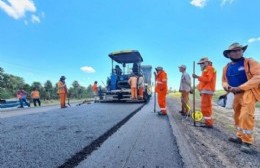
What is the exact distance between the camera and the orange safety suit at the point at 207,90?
20.2 feet

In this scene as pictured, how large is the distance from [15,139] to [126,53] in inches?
414

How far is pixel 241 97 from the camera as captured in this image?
4.23 meters

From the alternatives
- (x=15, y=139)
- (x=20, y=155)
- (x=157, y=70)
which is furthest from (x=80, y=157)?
(x=157, y=70)

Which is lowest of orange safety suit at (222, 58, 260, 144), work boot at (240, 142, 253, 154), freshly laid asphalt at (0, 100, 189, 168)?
work boot at (240, 142, 253, 154)

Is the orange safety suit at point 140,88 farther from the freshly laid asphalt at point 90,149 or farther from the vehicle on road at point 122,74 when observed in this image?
the freshly laid asphalt at point 90,149

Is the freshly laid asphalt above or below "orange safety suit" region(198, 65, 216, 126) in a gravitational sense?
below

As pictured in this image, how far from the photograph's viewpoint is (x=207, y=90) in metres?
6.24

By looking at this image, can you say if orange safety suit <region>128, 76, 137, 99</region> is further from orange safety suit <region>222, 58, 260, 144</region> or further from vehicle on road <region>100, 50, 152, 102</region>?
orange safety suit <region>222, 58, 260, 144</region>

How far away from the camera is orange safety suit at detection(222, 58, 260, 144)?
157 inches

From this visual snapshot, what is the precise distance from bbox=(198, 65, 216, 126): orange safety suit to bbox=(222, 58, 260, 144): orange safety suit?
1.89m

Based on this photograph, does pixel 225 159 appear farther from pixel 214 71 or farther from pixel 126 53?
pixel 126 53

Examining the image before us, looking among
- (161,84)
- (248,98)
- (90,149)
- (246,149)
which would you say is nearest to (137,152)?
(90,149)

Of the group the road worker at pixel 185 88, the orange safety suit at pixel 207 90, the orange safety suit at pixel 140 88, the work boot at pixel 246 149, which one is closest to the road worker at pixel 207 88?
the orange safety suit at pixel 207 90

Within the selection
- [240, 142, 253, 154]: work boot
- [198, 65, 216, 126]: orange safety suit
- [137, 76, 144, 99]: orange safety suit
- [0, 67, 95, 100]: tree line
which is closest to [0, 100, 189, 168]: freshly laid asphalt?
[240, 142, 253, 154]: work boot
